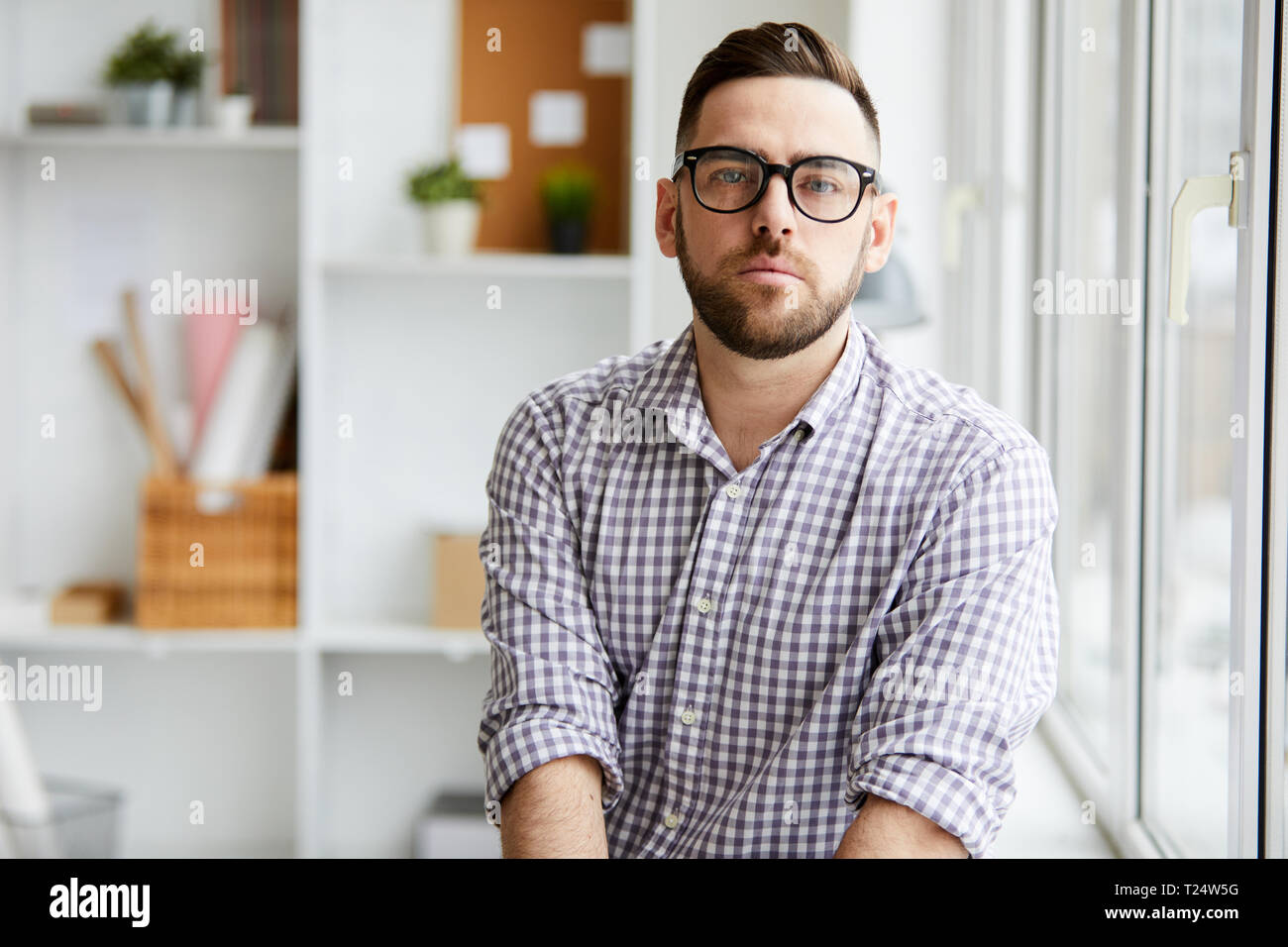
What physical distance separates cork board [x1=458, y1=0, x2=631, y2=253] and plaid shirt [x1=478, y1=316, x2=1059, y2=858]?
1360mm

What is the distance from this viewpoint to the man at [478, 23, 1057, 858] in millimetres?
993

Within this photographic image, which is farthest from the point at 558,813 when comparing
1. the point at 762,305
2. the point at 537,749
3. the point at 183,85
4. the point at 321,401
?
the point at 183,85

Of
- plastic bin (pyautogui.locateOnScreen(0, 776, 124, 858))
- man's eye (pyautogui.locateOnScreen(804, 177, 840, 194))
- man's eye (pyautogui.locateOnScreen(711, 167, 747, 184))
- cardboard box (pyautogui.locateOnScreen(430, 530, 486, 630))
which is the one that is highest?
man's eye (pyautogui.locateOnScreen(711, 167, 747, 184))

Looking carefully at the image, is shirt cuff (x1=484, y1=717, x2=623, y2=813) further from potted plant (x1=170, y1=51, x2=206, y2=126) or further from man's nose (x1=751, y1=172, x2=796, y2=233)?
potted plant (x1=170, y1=51, x2=206, y2=126)

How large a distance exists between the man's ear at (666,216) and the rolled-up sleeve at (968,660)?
14.8 inches

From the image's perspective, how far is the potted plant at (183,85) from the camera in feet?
7.82

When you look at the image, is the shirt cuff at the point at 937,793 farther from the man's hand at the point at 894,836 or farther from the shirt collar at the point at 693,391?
the shirt collar at the point at 693,391

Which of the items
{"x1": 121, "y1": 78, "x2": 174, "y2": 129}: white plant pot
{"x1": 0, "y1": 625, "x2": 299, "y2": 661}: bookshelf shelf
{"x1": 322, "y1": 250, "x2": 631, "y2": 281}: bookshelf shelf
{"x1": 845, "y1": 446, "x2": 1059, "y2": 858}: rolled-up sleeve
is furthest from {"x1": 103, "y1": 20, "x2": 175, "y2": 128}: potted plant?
{"x1": 845, "y1": 446, "x2": 1059, "y2": 858}: rolled-up sleeve

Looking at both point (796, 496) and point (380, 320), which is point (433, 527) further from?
point (796, 496)

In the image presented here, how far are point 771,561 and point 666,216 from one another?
0.36 meters

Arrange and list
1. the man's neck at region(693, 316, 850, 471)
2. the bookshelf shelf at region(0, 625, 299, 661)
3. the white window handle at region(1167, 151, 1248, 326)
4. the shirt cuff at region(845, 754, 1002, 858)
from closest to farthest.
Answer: the shirt cuff at region(845, 754, 1002, 858)
the white window handle at region(1167, 151, 1248, 326)
the man's neck at region(693, 316, 850, 471)
the bookshelf shelf at region(0, 625, 299, 661)

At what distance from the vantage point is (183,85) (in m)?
2.39

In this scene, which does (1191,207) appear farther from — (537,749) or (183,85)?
(183,85)

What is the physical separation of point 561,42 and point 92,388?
121cm
